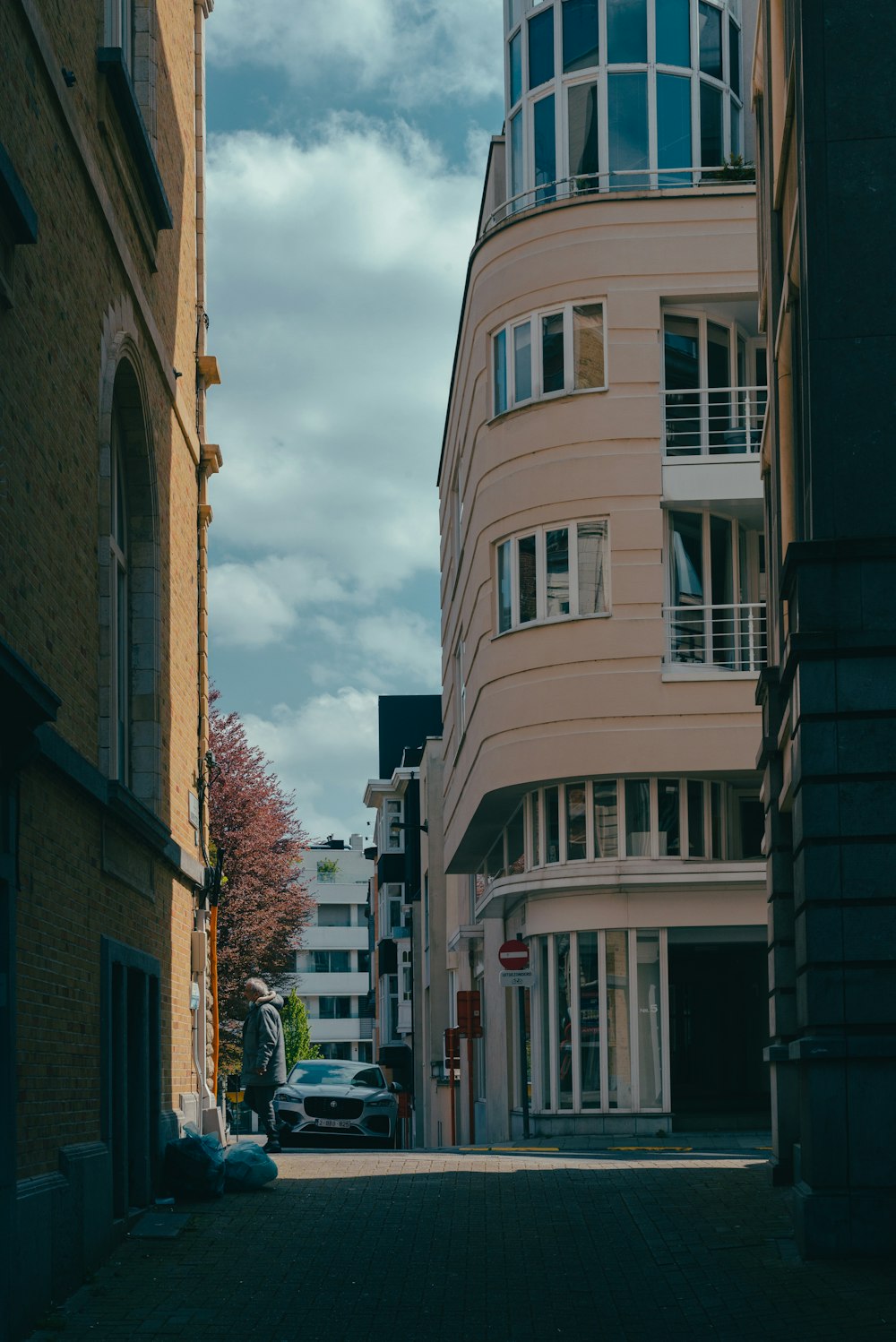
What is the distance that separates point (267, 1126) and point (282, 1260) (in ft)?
34.0

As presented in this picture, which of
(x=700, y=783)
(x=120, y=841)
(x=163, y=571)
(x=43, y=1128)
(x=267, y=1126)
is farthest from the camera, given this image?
(x=700, y=783)

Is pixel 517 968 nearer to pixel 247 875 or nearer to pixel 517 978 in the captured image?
pixel 517 978

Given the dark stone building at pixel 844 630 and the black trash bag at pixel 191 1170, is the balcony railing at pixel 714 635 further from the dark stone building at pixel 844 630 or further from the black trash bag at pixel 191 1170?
the dark stone building at pixel 844 630

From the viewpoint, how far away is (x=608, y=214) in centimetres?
2658

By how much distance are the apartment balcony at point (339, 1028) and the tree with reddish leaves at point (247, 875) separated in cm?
6473

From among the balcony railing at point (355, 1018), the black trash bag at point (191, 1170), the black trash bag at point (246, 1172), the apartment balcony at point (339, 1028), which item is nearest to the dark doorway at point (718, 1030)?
the black trash bag at point (246, 1172)

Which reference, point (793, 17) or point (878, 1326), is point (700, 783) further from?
point (878, 1326)

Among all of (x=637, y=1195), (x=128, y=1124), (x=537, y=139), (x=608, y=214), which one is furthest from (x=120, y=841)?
(x=537, y=139)

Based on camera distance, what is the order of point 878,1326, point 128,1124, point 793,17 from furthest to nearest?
point 128,1124 < point 793,17 < point 878,1326

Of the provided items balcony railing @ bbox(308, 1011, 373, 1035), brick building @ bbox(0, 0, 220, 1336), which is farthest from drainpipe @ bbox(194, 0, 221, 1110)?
balcony railing @ bbox(308, 1011, 373, 1035)

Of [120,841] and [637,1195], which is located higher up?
[120,841]

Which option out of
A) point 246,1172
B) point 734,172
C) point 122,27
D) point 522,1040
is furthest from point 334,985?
point 122,27

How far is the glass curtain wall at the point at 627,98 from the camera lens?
90.6 feet

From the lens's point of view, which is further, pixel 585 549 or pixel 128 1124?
pixel 585 549
